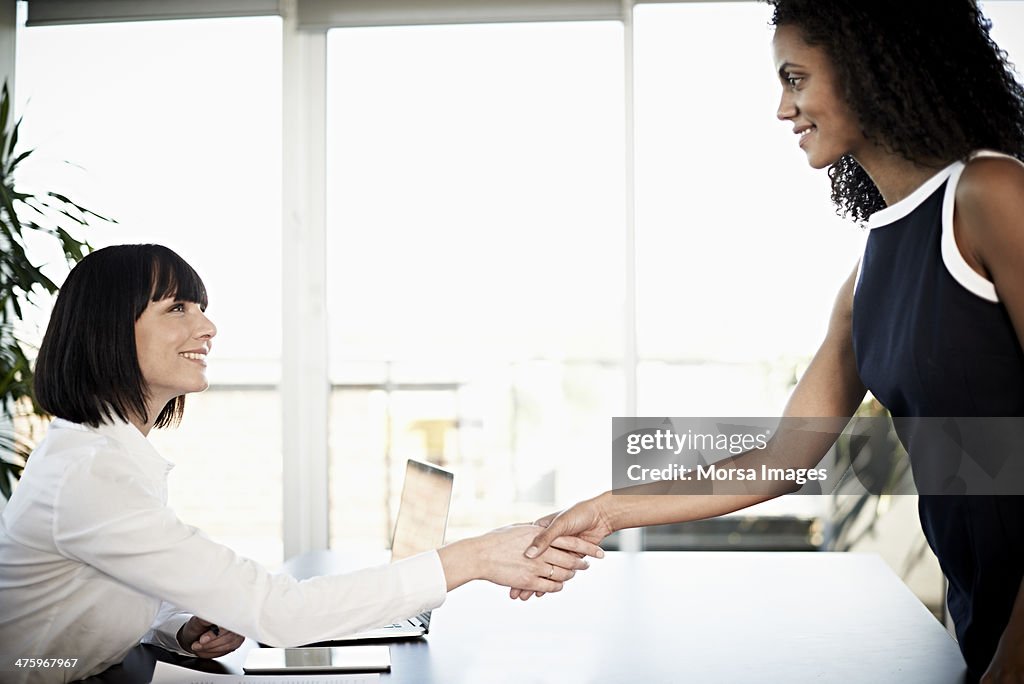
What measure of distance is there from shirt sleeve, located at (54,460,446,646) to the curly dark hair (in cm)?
95

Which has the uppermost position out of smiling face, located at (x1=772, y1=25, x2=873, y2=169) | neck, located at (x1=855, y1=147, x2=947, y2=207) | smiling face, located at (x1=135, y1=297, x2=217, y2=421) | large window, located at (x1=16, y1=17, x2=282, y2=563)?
large window, located at (x1=16, y1=17, x2=282, y2=563)

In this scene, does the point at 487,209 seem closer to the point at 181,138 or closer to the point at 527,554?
the point at 181,138

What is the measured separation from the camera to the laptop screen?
171cm

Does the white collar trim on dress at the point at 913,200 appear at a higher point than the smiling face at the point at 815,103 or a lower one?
lower

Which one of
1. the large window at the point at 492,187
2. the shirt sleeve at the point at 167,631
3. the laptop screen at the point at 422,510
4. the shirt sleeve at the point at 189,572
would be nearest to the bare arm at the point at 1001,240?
the shirt sleeve at the point at 189,572

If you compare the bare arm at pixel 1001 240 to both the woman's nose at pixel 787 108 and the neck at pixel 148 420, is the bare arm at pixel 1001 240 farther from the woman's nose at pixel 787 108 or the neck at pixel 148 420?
the neck at pixel 148 420

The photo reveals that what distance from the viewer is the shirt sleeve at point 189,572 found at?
4.32 feet

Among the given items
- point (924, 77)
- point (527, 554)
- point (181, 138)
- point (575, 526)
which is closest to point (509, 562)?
point (527, 554)

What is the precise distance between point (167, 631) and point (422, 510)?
0.48 meters

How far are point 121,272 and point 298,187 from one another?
2166 millimetres

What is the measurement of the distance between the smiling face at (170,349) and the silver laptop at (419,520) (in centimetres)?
43

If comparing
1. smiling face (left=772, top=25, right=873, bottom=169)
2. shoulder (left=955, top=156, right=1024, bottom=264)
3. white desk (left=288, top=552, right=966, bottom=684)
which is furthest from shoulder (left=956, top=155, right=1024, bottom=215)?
white desk (left=288, top=552, right=966, bottom=684)

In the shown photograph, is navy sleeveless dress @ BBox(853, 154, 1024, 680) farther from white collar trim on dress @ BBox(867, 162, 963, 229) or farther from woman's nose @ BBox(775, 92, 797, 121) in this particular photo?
woman's nose @ BBox(775, 92, 797, 121)

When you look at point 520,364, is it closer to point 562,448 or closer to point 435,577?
point 562,448
